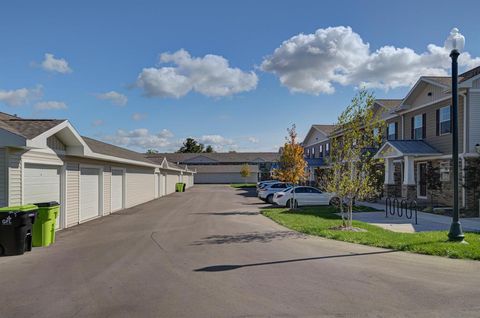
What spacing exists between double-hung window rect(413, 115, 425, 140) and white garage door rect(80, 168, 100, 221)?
1829 centimetres

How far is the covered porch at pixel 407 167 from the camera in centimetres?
2233

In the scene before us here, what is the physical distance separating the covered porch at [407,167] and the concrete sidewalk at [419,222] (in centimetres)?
414

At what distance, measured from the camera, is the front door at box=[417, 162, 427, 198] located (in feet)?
77.7

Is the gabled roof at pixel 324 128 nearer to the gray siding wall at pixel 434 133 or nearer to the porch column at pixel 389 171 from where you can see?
the porch column at pixel 389 171

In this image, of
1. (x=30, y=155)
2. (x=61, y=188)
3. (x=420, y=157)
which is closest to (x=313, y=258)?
Result: (x=30, y=155)

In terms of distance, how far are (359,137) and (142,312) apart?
10.4 m

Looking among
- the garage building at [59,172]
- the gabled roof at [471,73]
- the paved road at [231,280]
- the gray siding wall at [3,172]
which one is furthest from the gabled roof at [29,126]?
the gabled roof at [471,73]

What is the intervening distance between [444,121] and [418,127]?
2909mm

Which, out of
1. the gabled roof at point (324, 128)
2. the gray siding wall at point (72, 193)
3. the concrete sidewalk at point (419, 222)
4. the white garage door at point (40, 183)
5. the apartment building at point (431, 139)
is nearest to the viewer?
the white garage door at point (40, 183)

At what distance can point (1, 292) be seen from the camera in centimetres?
646

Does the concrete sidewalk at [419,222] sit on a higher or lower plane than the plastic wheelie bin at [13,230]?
lower

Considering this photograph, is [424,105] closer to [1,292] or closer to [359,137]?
[359,137]

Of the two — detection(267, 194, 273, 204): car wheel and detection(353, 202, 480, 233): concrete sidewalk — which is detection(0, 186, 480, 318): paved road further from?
detection(267, 194, 273, 204): car wheel

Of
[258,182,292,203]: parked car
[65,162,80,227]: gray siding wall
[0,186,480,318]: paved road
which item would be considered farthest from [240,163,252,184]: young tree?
[0,186,480,318]: paved road
